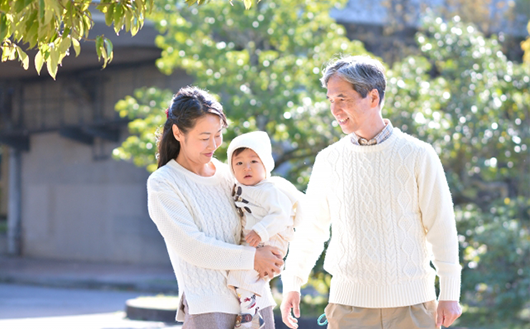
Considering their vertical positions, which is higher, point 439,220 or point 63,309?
point 439,220

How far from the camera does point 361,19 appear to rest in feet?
56.9

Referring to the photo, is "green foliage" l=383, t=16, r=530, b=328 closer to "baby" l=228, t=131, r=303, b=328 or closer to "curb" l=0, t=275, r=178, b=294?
"baby" l=228, t=131, r=303, b=328

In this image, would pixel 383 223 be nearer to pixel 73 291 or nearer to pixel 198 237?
pixel 198 237

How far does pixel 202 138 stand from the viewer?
3178 millimetres

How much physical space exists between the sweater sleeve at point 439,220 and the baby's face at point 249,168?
0.73 metres

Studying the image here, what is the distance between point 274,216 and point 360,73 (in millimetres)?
785

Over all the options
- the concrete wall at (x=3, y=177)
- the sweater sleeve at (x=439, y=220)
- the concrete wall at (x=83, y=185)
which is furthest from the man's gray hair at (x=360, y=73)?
the concrete wall at (x=3, y=177)

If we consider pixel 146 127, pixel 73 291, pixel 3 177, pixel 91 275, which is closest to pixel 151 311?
pixel 146 127

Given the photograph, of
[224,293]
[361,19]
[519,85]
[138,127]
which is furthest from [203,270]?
[361,19]

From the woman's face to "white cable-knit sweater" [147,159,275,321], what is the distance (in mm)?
87

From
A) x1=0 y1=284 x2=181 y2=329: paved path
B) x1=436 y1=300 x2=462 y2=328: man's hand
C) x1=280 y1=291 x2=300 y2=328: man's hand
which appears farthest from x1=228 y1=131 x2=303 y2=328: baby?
x1=0 y1=284 x2=181 y2=329: paved path

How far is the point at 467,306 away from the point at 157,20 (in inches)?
239

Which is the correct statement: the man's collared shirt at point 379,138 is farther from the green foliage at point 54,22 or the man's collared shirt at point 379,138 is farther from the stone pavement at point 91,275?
the stone pavement at point 91,275

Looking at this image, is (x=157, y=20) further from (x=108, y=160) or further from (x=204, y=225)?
(x=108, y=160)
